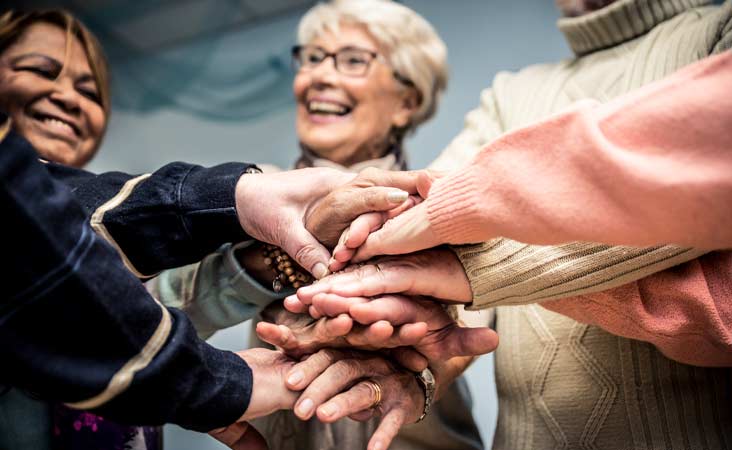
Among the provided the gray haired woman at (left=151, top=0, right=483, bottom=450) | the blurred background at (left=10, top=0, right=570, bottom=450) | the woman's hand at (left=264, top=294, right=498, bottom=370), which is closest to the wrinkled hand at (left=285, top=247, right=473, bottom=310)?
the woman's hand at (left=264, top=294, right=498, bottom=370)

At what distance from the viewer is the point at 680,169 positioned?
57 cm

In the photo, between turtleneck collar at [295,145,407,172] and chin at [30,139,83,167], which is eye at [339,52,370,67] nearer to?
turtleneck collar at [295,145,407,172]

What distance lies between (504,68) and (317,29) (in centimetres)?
70

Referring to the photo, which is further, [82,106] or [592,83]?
[82,106]

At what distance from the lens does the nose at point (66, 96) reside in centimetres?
125

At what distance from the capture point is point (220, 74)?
2.33 meters

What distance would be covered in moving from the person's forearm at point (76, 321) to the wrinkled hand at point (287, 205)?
282mm

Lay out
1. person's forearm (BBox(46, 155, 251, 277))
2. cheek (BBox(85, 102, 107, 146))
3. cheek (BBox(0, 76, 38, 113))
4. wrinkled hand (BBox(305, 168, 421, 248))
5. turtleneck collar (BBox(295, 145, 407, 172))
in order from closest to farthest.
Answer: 1. wrinkled hand (BBox(305, 168, 421, 248))
2. person's forearm (BBox(46, 155, 251, 277))
3. cheek (BBox(0, 76, 38, 113))
4. cheek (BBox(85, 102, 107, 146))
5. turtleneck collar (BBox(295, 145, 407, 172))

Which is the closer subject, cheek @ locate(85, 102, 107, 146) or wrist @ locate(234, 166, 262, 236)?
wrist @ locate(234, 166, 262, 236)

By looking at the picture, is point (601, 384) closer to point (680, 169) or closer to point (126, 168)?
point (680, 169)

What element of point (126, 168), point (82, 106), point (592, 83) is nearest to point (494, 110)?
point (592, 83)

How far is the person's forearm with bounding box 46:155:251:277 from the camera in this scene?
37.6 inches

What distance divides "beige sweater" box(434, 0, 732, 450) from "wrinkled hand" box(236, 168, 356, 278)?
24 centimetres

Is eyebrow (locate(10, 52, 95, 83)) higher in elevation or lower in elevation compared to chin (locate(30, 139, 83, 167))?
higher
